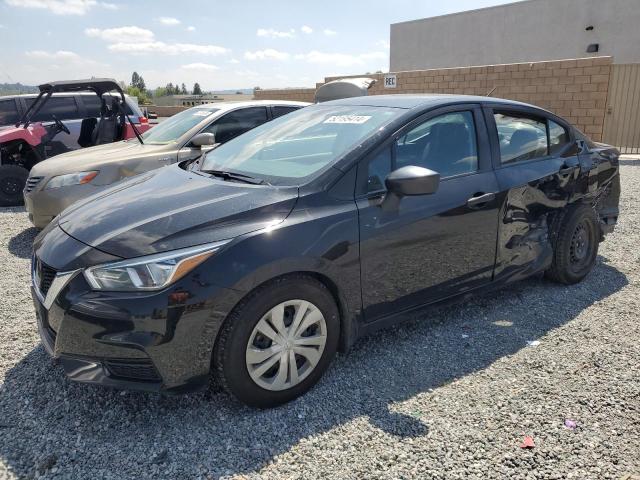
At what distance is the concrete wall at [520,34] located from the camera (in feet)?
64.2

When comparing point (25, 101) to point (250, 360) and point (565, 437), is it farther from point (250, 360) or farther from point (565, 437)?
point (565, 437)

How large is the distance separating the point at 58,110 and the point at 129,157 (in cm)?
466

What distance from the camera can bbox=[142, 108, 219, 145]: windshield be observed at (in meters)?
6.24

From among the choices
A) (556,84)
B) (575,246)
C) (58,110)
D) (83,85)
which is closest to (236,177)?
(575,246)

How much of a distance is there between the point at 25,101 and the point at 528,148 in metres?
9.68

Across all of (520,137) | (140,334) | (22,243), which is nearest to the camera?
(140,334)

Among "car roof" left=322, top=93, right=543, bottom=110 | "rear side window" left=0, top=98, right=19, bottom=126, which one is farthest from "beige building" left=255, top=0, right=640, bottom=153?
"rear side window" left=0, top=98, right=19, bottom=126

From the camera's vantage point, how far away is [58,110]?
9.38 meters

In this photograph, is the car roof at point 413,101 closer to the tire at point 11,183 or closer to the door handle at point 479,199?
the door handle at point 479,199

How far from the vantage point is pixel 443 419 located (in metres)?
2.67

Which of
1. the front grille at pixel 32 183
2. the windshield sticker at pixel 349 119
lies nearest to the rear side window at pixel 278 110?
the front grille at pixel 32 183

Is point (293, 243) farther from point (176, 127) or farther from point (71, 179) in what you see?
point (176, 127)

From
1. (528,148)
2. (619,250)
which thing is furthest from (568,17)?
(528,148)

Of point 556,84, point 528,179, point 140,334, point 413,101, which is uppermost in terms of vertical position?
point 556,84
